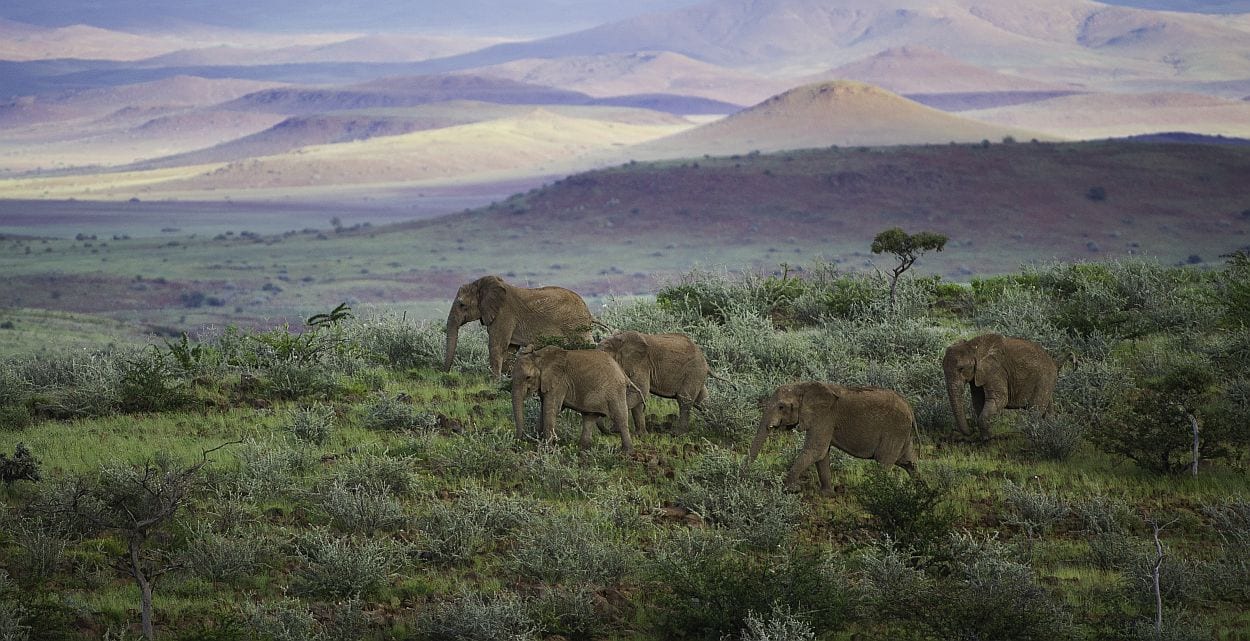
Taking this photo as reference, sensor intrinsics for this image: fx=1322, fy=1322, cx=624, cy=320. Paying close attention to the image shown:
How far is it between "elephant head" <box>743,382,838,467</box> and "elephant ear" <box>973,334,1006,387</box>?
98.3 inches

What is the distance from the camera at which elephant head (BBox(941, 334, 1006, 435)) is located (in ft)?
41.3

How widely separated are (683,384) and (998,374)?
9.90 feet

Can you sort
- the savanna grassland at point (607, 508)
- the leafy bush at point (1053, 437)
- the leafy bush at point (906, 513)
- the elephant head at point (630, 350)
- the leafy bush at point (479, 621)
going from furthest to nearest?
the elephant head at point (630, 350) → the leafy bush at point (1053, 437) → the leafy bush at point (906, 513) → the savanna grassland at point (607, 508) → the leafy bush at point (479, 621)

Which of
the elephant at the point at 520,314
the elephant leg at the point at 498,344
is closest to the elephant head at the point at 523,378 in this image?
the elephant at the point at 520,314

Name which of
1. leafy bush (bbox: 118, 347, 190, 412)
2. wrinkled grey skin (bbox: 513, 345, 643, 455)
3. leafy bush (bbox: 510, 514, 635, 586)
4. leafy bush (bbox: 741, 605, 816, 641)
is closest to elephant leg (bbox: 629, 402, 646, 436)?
wrinkled grey skin (bbox: 513, 345, 643, 455)

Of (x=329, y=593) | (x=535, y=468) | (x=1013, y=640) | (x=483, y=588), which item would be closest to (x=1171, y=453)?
(x=1013, y=640)

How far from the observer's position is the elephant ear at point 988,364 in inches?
497

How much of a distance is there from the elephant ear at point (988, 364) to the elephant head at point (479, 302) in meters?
5.27

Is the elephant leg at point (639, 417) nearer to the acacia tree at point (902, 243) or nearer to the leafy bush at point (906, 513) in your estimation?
the leafy bush at point (906, 513)

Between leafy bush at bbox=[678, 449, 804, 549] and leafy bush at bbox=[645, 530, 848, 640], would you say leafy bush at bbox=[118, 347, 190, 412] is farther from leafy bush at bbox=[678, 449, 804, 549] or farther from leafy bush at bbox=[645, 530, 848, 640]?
leafy bush at bbox=[645, 530, 848, 640]

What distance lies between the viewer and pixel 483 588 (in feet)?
29.8

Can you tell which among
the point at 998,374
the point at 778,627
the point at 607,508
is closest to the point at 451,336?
the point at 607,508

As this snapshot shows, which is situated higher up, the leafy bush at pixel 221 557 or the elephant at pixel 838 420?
the elephant at pixel 838 420

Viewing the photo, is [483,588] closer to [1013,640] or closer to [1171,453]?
[1013,640]
